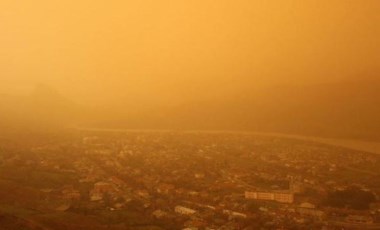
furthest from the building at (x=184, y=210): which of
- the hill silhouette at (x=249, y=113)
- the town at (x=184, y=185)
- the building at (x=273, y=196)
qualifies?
the hill silhouette at (x=249, y=113)

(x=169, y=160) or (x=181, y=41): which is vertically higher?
(x=181, y=41)

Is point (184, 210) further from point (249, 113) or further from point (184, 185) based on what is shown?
point (249, 113)

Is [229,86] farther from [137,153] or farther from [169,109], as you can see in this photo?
[137,153]

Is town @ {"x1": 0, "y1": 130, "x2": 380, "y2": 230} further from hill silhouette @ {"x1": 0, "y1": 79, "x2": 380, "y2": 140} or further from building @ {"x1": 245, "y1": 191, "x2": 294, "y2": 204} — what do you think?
hill silhouette @ {"x1": 0, "y1": 79, "x2": 380, "y2": 140}

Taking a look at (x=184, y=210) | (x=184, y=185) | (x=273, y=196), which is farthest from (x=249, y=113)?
(x=184, y=210)

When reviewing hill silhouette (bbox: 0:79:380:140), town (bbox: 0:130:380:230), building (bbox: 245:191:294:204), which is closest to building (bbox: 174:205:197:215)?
town (bbox: 0:130:380:230)

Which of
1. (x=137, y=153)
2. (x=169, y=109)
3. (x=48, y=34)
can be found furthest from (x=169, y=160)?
(x=48, y=34)

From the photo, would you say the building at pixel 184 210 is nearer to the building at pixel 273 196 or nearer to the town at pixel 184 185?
the town at pixel 184 185
